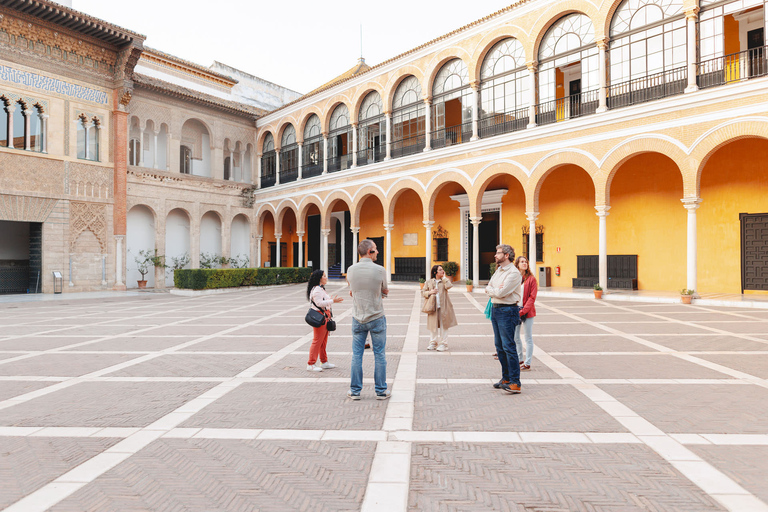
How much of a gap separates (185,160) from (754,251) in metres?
27.6

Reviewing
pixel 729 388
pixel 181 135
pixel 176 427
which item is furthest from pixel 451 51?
pixel 176 427

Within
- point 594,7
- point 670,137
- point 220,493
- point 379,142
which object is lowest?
point 220,493

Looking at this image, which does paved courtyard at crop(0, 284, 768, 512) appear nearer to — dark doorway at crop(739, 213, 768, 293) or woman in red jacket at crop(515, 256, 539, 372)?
woman in red jacket at crop(515, 256, 539, 372)

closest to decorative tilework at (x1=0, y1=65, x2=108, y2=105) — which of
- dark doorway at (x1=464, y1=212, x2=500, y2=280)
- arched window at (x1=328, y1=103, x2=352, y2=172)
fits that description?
arched window at (x1=328, y1=103, x2=352, y2=172)

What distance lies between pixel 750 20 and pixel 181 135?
2666 centimetres

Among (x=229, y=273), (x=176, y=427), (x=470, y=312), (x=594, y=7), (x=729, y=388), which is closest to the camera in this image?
(x=176, y=427)

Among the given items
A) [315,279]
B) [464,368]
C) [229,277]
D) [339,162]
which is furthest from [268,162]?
[464,368]

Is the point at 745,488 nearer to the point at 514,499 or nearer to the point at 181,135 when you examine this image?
the point at 514,499

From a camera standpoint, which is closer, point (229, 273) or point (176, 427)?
point (176, 427)

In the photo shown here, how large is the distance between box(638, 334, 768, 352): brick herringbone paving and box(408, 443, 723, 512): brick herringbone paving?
517 cm

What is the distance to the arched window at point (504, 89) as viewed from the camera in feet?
63.5

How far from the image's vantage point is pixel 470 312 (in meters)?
13.4

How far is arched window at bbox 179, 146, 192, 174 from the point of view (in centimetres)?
2817

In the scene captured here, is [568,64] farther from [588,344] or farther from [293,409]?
[293,409]
